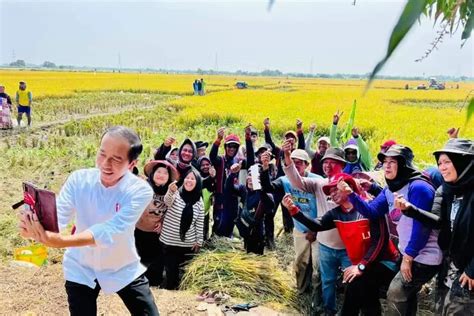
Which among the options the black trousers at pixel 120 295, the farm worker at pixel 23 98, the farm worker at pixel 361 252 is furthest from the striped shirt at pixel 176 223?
the farm worker at pixel 23 98

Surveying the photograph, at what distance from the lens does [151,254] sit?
178 inches

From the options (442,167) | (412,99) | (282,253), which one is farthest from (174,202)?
(412,99)

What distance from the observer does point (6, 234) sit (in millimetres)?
5922

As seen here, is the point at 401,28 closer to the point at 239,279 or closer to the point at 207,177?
the point at 239,279

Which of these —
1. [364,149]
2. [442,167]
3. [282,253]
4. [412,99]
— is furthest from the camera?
[412,99]

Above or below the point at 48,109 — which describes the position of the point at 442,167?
above

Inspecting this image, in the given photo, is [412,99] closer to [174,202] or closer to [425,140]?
[425,140]

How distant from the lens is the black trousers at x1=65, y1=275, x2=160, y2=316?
236cm

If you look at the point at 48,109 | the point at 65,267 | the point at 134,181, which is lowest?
the point at 48,109

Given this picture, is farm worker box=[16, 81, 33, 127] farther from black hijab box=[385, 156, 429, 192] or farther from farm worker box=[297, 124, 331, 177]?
black hijab box=[385, 156, 429, 192]

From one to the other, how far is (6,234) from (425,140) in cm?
1115

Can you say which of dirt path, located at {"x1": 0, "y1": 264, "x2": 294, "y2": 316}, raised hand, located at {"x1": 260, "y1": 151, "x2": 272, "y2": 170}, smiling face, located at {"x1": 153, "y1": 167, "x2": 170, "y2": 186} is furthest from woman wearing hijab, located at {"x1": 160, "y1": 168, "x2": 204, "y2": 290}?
raised hand, located at {"x1": 260, "y1": 151, "x2": 272, "y2": 170}

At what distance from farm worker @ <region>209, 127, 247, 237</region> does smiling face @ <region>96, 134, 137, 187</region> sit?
10.1 feet

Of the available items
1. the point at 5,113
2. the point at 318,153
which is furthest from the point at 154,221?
the point at 5,113
